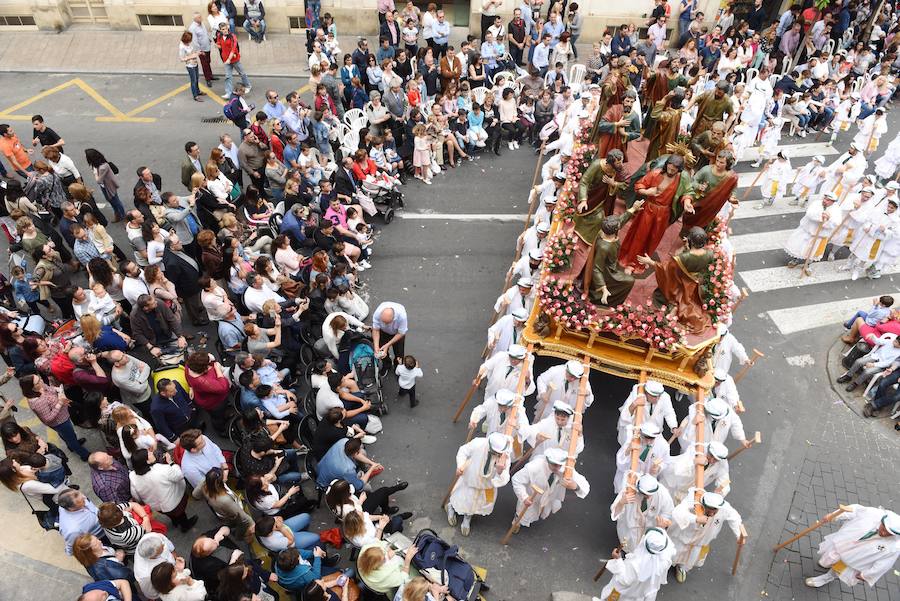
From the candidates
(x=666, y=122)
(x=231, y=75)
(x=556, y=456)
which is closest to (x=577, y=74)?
(x=666, y=122)

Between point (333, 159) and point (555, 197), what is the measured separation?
496 centimetres

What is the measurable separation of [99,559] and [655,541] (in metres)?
5.14

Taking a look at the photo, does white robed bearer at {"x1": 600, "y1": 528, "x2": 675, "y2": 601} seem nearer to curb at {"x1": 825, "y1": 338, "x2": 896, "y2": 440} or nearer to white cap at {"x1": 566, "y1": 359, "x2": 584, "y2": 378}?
white cap at {"x1": 566, "y1": 359, "x2": 584, "y2": 378}

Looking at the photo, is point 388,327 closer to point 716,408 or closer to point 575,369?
point 575,369

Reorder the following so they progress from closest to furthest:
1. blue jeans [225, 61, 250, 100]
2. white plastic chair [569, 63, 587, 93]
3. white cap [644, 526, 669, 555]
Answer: white cap [644, 526, 669, 555], blue jeans [225, 61, 250, 100], white plastic chair [569, 63, 587, 93]

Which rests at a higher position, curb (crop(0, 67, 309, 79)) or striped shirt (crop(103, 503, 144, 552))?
curb (crop(0, 67, 309, 79))

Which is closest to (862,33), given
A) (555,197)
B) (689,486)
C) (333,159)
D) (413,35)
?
(413,35)

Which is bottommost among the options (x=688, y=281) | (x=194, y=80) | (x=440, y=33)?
(x=688, y=281)

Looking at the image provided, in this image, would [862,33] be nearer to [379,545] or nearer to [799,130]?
[799,130]

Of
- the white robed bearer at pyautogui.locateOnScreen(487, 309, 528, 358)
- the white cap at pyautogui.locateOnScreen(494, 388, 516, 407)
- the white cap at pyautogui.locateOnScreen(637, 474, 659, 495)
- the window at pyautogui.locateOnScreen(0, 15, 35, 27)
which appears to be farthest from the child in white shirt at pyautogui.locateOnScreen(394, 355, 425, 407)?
the window at pyautogui.locateOnScreen(0, 15, 35, 27)

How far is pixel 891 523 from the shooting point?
20.2ft

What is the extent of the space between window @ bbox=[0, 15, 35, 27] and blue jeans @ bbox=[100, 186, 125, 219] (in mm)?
11282

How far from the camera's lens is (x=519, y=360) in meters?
7.53

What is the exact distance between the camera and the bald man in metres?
8.20
